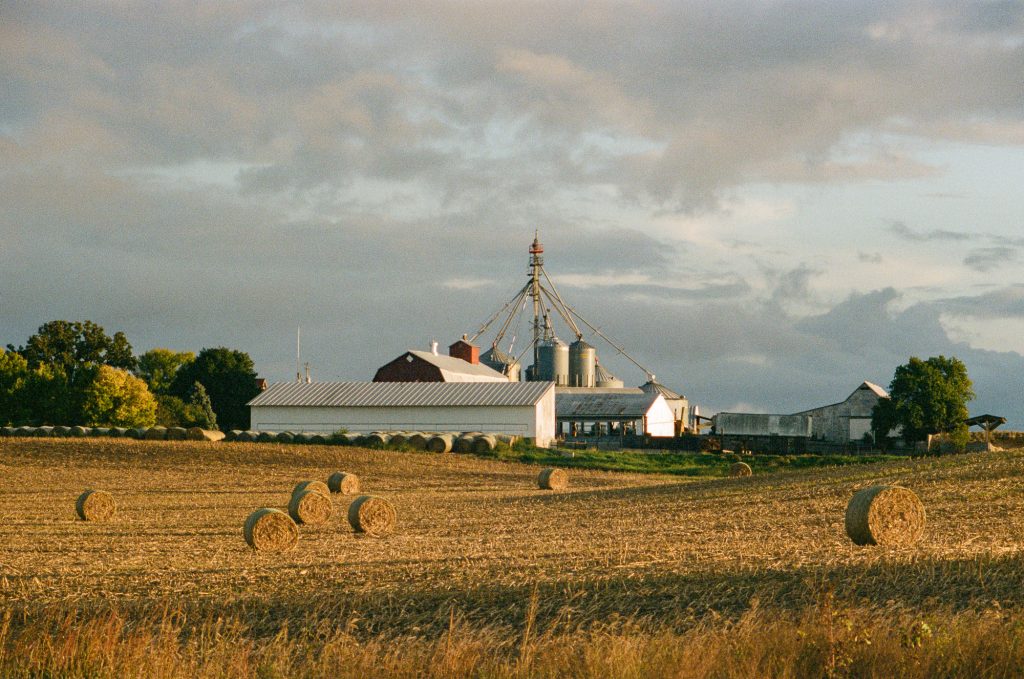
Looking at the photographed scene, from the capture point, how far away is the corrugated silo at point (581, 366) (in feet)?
355

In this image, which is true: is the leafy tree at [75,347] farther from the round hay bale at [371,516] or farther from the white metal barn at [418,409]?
the round hay bale at [371,516]

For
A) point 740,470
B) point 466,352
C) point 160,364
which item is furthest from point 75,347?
point 740,470

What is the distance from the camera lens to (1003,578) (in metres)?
15.5

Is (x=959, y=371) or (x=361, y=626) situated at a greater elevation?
(x=959, y=371)

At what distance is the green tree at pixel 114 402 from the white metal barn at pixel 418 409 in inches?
528

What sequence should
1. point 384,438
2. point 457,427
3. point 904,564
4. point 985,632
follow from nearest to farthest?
point 985,632
point 904,564
point 384,438
point 457,427

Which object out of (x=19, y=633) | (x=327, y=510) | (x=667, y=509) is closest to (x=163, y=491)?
(x=327, y=510)

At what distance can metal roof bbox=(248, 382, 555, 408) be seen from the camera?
75.1m

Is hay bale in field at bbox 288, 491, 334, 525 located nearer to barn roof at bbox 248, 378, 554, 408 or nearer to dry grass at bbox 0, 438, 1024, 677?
dry grass at bbox 0, 438, 1024, 677

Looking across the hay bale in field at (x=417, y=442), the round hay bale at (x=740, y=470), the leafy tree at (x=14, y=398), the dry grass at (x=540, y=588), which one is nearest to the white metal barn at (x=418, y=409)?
the hay bale in field at (x=417, y=442)

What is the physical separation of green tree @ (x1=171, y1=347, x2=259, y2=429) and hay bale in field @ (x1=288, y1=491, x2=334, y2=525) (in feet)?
270

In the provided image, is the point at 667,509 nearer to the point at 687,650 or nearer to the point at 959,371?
the point at 687,650

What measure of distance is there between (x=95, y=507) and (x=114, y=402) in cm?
5959

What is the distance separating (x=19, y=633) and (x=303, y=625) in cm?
335
